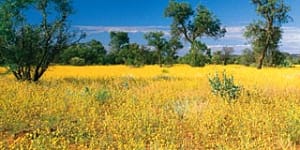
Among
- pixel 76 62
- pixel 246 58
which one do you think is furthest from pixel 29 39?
pixel 246 58

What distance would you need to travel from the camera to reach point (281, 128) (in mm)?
8711

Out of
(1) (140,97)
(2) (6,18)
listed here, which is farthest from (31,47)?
(1) (140,97)

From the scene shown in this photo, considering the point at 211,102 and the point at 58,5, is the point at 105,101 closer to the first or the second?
the point at 211,102

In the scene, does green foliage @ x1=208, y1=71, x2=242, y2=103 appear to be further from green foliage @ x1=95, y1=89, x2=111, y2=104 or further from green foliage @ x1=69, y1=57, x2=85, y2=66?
green foliage @ x1=69, y1=57, x2=85, y2=66

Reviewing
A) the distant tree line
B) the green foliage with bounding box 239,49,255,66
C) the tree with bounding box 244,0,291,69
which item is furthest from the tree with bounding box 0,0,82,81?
the green foliage with bounding box 239,49,255,66

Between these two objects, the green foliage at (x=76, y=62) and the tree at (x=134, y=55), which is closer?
the tree at (x=134, y=55)

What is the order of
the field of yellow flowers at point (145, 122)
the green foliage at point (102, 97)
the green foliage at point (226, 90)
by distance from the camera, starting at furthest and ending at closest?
the green foliage at point (226, 90), the green foliage at point (102, 97), the field of yellow flowers at point (145, 122)

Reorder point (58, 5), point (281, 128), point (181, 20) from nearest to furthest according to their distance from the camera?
1. point (281, 128)
2. point (58, 5)
3. point (181, 20)

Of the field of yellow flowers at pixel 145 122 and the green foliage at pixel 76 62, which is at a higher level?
the green foliage at pixel 76 62

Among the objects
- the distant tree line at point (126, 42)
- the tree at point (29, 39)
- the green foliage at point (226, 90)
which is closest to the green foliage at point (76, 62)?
the distant tree line at point (126, 42)

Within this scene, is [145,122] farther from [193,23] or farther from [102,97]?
[193,23]

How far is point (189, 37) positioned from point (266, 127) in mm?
46245

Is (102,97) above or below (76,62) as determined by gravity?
below

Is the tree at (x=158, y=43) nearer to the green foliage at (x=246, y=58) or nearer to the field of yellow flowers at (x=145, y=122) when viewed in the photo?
the green foliage at (x=246, y=58)
